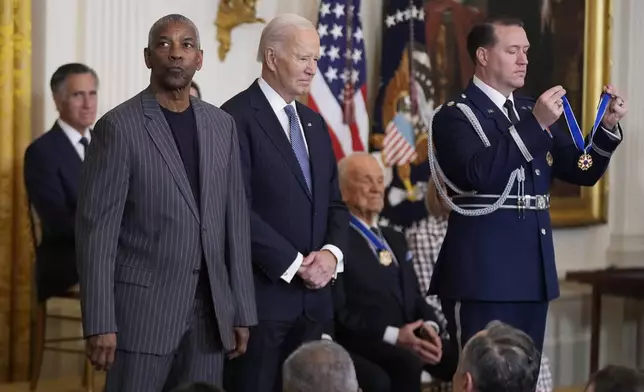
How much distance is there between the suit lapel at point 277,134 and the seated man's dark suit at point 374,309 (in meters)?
1.34

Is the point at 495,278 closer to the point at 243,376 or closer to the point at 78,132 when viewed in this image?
the point at 243,376

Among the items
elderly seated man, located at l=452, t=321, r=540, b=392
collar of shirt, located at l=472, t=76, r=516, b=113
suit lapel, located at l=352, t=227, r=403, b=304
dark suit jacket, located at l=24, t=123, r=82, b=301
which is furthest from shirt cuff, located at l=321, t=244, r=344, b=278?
dark suit jacket, located at l=24, t=123, r=82, b=301

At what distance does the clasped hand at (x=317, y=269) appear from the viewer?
165 inches

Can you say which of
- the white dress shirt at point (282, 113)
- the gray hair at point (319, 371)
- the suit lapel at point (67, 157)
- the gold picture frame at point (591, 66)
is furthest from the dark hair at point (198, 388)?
the gold picture frame at point (591, 66)

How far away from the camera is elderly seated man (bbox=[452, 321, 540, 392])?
2.81 metres

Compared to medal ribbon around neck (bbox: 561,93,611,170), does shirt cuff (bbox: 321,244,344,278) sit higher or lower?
lower

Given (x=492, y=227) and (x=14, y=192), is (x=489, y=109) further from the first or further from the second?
(x=14, y=192)

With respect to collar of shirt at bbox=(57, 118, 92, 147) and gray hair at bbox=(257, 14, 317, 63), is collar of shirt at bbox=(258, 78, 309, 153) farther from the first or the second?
collar of shirt at bbox=(57, 118, 92, 147)

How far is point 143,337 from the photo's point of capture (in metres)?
3.61

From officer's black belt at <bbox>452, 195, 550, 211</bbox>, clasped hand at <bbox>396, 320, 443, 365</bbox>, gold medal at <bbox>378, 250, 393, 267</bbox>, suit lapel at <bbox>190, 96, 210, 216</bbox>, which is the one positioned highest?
suit lapel at <bbox>190, 96, 210, 216</bbox>

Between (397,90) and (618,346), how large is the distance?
2.71 m

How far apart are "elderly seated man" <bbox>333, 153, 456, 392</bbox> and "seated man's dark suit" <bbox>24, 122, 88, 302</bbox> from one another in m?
1.36

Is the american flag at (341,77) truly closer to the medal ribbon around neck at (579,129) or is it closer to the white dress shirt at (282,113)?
the white dress shirt at (282,113)

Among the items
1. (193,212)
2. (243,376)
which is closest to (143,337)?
(193,212)
